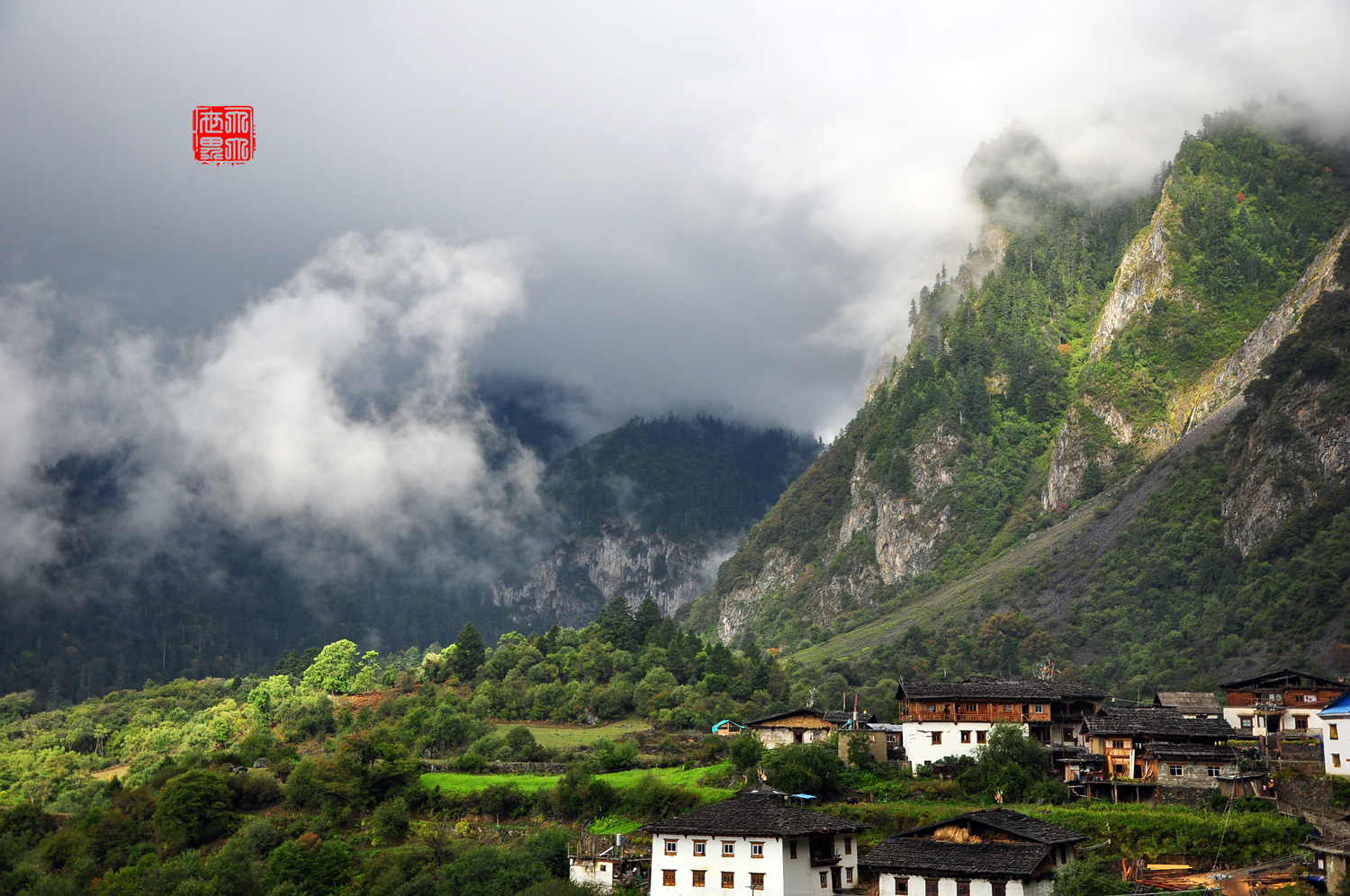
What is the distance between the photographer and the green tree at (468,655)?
151 meters

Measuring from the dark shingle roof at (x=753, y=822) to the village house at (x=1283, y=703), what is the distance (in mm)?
35889

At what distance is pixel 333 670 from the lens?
170 metres

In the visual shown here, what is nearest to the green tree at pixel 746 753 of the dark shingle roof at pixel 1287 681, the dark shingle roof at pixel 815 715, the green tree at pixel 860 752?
the dark shingle roof at pixel 815 715

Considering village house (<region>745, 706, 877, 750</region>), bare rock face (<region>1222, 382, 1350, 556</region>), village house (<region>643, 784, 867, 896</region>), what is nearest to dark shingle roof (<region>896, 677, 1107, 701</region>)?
village house (<region>745, 706, 877, 750</region>)

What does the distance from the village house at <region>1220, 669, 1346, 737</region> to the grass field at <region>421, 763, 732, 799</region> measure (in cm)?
3927

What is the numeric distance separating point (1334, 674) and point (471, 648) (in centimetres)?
10179

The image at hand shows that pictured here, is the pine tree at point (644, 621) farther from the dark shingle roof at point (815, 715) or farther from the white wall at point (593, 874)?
the white wall at point (593, 874)

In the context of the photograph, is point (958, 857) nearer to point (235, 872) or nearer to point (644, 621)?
point (235, 872)

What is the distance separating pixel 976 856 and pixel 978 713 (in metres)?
27.4

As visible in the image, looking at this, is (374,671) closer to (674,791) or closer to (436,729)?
(436,729)

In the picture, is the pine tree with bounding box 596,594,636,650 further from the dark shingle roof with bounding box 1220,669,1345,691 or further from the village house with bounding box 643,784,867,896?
the village house with bounding box 643,784,867,896

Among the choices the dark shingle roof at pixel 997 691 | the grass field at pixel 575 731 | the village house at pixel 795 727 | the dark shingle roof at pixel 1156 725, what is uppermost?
the dark shingle roof at pixel 997 691

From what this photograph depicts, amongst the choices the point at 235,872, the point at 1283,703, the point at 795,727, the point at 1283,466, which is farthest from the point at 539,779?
the point at 1283,466

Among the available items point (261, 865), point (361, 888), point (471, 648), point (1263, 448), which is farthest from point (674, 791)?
point (1263, 448)
